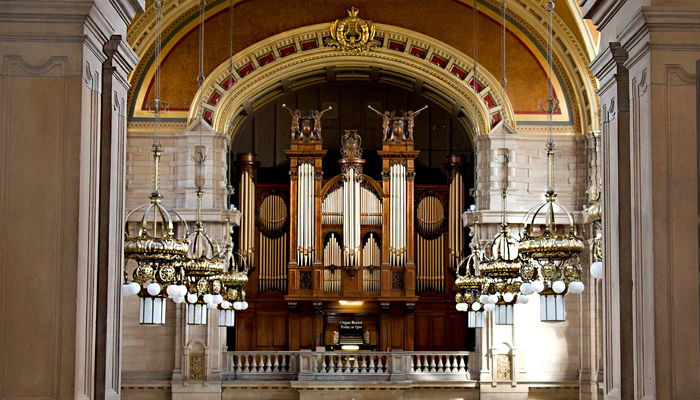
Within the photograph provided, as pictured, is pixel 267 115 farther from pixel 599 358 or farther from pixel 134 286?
pixel 134 286

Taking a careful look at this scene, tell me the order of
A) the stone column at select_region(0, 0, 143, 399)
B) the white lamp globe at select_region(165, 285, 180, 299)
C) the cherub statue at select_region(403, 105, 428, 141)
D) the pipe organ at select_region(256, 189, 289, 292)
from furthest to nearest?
the pipe organ at select_region(256, 189, 289, 292) < the cherub statue at select_region(403, 105, 428, 141) < the white lamp globe at select_region(165, 285, 180, 299) < the stone column at select_region(0, 0, 143, 399)

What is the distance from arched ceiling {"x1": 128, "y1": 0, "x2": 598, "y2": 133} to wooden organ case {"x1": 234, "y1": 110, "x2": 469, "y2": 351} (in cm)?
199

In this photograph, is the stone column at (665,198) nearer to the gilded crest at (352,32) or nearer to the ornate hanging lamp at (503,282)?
the ornate hanging lamp at (503,282)

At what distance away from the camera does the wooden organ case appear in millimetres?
22594

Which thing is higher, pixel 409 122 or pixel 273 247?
pixel 409 122

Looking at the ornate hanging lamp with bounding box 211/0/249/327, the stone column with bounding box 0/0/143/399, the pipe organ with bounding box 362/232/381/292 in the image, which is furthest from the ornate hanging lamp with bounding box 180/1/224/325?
the stone column with bounding box 0/0/143/399

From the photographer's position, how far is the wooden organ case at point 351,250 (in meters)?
22.6

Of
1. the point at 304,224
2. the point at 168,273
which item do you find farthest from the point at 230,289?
the point at 304,224

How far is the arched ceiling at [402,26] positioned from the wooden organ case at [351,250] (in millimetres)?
1989

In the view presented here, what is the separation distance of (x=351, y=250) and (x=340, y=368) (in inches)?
83.3

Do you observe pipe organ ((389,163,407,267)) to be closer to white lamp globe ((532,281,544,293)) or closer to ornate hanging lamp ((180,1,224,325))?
ornate hanging lamp ((180,1,224,325))

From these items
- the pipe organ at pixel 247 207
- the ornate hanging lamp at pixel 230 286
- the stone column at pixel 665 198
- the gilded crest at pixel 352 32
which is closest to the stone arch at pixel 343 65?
the gilded crest at pixel 352 32

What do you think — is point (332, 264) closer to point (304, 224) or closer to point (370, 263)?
point (370, 263)

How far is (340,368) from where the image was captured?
865 inches
